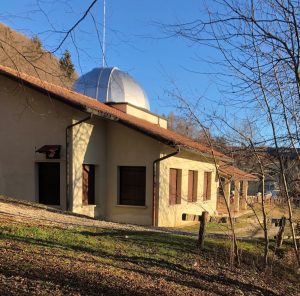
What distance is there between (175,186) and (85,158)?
15.5 feet

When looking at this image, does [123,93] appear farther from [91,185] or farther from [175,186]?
[91,185]

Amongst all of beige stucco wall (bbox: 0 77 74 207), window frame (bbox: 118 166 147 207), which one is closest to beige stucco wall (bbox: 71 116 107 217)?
beige stucco wall (bbox: 0 77 74 207)

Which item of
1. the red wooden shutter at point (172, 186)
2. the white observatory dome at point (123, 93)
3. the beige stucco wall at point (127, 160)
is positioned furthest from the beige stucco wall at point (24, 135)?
the white observatory dome at point (123, 93)

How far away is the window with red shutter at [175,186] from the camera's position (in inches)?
747

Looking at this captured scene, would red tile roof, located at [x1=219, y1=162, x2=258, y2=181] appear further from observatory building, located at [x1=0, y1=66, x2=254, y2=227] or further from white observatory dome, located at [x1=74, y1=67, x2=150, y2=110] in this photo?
white observatory dome, located at [x1=74, y1=67, x2=150, y2=110]

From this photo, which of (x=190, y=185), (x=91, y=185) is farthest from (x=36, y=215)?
(x=190, y=185)

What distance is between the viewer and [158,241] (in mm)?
10219

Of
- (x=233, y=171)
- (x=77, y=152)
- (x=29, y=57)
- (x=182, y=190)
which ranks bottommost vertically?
(x=182, y=190)

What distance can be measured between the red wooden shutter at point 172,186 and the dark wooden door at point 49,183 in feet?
16.1

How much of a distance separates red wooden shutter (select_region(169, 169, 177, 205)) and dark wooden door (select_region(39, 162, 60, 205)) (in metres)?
4.90

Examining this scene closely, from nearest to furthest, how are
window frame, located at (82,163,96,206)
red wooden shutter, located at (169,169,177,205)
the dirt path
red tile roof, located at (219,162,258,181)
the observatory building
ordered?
1. red tile roof, located at (219,162,258,181)
2. the dirt path
3. the observatory building
4. window frame, located at (82,163,96,206)
5. red wooden shutter, located at (169,169,177,205)

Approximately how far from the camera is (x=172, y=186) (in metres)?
19.3

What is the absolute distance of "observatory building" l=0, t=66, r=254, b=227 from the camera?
16219mm

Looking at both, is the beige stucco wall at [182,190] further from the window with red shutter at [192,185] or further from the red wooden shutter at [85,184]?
the red wooden shutter at [85,184]
